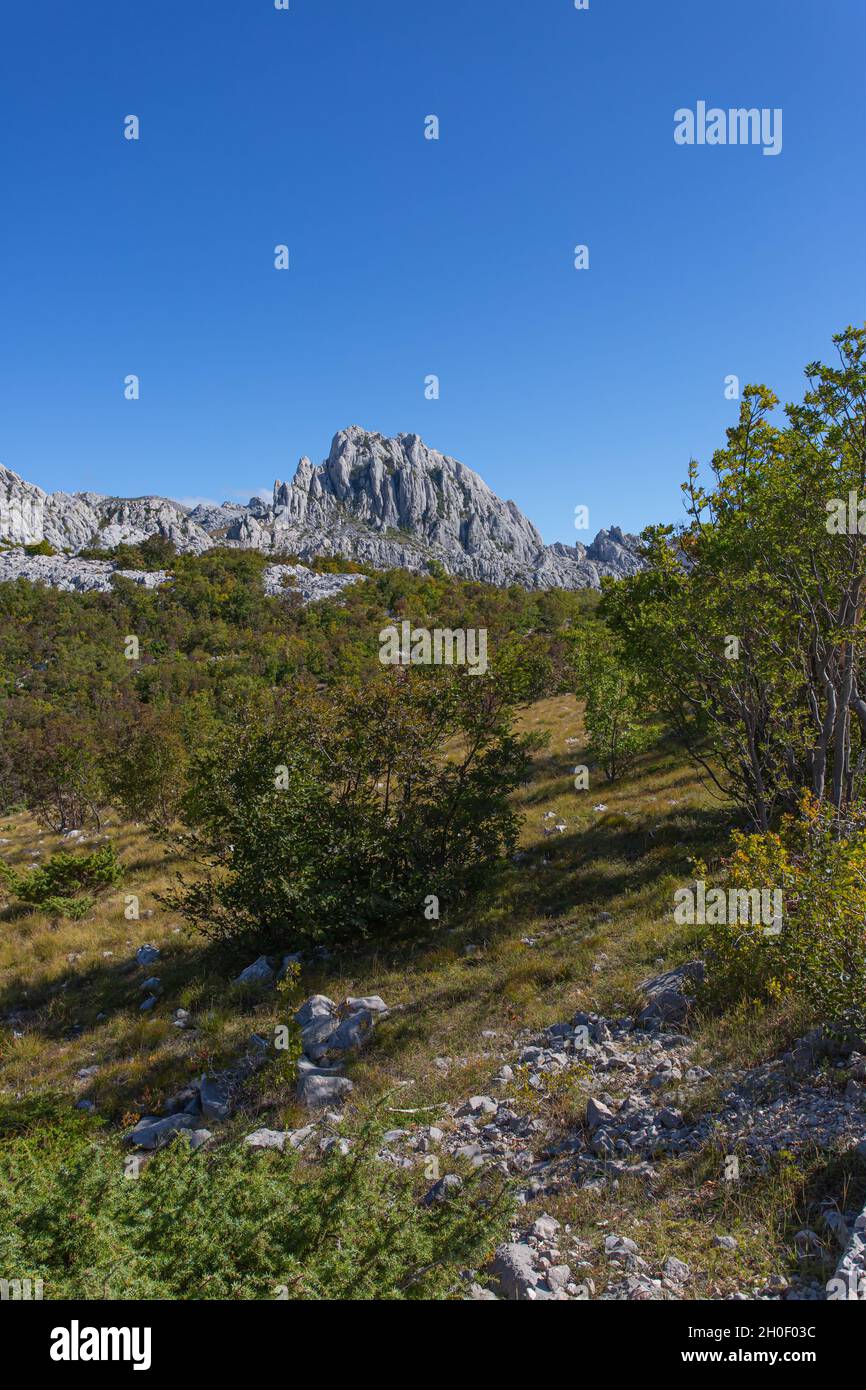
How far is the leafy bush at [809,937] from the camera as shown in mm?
5578

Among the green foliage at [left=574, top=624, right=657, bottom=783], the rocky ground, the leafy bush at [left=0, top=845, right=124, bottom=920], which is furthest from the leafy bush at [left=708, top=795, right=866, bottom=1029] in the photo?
the rocky ground

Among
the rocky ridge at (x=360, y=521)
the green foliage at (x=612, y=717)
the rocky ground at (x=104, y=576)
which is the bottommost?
the green foliage at (x=612, y=717)

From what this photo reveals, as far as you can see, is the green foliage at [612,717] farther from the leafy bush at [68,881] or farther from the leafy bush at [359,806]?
the leafy bush at [68,881]

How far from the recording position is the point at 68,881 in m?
17.8

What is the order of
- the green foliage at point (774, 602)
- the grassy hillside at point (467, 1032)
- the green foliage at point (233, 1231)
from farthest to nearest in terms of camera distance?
the green foliage at point (774, 602) < the grassy hillside at point (467, 1032) < the green foliage at point (233, 1231)

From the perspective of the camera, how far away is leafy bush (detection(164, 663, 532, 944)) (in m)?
12.2

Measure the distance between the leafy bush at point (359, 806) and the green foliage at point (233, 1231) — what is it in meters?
7.06

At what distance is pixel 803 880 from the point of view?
621 cm

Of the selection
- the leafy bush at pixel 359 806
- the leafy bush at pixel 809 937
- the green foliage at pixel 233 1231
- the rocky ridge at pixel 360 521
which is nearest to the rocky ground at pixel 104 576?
the rocky ridge at pixel 360 521

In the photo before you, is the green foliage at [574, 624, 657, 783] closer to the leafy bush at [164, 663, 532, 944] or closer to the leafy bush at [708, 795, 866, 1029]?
the leafy bush at [164, 663, 532, 944]

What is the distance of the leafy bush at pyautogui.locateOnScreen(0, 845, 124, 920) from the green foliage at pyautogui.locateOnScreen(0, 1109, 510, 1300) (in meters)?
14.2
